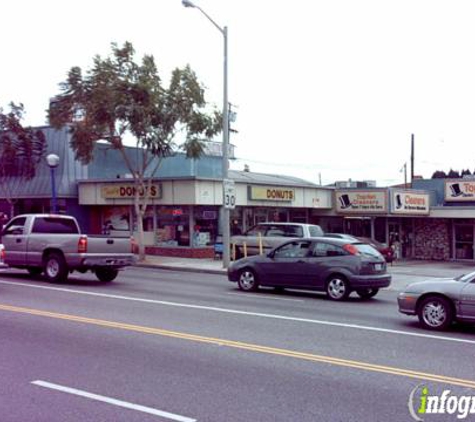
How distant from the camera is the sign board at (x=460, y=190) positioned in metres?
38.2

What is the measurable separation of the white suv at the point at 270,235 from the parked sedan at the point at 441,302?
42.9 feet

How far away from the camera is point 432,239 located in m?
38.0

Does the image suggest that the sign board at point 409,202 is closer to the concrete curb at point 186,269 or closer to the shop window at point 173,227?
the shop window at point 173,227

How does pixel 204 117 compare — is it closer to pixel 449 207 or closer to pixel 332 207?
pixel 332 207

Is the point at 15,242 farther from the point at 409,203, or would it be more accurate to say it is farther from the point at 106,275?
the point at 409,203

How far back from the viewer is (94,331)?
10.0 metres

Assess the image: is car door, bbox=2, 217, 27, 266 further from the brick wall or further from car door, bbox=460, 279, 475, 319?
the brick wall

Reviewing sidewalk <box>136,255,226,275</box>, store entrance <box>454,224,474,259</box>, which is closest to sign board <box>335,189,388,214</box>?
store entrance <box>454,224,474,259</box>

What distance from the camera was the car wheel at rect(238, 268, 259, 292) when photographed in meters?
16.6

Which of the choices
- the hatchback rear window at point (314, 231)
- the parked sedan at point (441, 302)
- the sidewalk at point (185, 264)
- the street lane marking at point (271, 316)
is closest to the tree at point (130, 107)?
the sidewalk at point (185, 264)

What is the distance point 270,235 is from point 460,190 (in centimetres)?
1821

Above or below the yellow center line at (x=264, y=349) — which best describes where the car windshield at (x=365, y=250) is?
above

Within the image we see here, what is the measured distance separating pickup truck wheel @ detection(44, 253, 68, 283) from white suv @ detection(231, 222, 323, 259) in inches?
363

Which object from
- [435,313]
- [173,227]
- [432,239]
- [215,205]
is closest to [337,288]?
[435,313]
